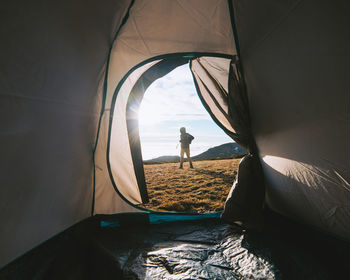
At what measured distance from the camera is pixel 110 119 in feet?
6.06

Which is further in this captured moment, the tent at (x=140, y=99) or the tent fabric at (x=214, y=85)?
the tent fabric at (x=214, y=85)

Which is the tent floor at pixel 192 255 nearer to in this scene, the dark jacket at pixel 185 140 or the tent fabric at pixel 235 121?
the tent fabric at pixel 235 121

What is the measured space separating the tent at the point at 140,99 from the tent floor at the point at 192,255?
111 millimetres

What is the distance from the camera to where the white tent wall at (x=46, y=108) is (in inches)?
38.8

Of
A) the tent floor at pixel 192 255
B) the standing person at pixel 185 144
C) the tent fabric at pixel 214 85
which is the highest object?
the tent fabric at pixel 214 85

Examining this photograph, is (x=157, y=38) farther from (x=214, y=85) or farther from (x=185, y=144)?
(x=185, y=144)

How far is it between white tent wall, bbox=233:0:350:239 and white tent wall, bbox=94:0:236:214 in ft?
0.64

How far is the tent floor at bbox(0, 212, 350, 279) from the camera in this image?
1126 mm

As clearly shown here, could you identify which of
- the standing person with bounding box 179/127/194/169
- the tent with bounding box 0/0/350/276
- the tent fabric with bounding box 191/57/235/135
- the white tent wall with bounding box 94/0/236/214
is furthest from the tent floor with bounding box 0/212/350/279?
the standing person with bounding box 179/127/194/169

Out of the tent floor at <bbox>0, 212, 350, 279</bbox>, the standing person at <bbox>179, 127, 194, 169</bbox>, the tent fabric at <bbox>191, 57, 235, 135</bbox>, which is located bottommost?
the tent floor at <bbox>0, 212, 350, 279</bbox>

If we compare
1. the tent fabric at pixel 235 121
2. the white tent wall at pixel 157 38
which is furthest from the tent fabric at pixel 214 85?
the white tent wall at pixel 157 38

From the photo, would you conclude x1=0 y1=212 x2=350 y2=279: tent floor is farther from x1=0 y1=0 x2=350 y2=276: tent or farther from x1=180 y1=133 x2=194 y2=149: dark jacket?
x1=180 y1=133 x2=194 y2=149: dark jacket

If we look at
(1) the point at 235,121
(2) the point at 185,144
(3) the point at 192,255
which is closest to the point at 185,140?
(2) the point at 185,144

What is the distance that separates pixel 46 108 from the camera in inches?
47.2
